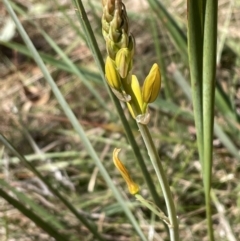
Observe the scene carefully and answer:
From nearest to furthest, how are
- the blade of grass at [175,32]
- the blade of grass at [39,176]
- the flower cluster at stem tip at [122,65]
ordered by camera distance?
the flower cluster at stem tip at [122,65], the blade of grass at [39,176], the blade of grass at [175,32]

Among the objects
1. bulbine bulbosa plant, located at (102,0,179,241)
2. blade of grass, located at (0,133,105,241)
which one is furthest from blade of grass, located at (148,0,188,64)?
bulbine bulbosa plant, located at (102,0,179,241)

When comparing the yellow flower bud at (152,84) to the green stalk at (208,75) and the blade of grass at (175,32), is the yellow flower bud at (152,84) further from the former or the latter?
the blade of grass at (175,32)

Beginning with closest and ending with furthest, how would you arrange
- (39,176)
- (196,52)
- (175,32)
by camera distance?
(196,52)
(39,176)
(175,32)

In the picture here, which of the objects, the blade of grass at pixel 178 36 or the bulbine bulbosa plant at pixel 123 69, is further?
the blade of grass at pixel 178 36

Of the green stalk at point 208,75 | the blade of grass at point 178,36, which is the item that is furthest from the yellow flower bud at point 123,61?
the blade of grass at point 178,36

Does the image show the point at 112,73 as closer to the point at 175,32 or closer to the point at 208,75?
the point at 208,75

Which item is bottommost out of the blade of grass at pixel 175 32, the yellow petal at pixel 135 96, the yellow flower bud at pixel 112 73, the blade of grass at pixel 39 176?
the blade of grass at pixel 39 176

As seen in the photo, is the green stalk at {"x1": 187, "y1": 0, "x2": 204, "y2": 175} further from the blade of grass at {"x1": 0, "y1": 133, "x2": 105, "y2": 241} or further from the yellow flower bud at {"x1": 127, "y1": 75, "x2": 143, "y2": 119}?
the blade of grass at {"x1": 0, "y1": 133, "x2": 105, "y2": 241}

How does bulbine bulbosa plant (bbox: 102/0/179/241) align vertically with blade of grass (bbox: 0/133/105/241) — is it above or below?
above

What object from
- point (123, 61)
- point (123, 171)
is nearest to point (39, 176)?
point (123, 171)
